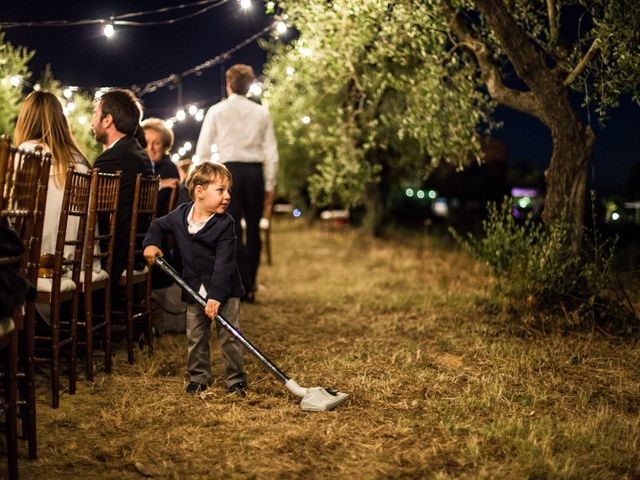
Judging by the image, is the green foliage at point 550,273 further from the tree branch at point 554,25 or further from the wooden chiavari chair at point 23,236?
the wooden chiavari chair at point 23,236

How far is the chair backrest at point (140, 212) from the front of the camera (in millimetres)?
4641

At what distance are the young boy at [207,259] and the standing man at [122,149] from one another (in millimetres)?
926

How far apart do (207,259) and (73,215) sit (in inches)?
30.7

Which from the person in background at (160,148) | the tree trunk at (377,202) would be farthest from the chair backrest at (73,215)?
the tree trunk at (377,202)

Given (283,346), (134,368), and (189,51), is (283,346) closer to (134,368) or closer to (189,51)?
(134,368)

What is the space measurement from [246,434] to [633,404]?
2.16 meters

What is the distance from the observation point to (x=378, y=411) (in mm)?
3676

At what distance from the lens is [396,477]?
287cm

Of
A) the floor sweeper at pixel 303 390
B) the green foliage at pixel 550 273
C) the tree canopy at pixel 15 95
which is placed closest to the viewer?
the floor sweeper at pixel 303 390

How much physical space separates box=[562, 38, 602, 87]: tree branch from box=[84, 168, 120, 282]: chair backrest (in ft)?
13.3

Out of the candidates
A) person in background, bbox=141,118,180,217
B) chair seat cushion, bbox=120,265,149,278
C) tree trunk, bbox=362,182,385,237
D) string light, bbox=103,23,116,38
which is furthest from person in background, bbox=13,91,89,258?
tree trunk, bbox=362,182,385,237

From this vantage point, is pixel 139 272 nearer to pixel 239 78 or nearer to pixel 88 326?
pixel 88 326

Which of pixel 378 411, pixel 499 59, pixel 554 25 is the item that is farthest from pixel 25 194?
pixel 499 59

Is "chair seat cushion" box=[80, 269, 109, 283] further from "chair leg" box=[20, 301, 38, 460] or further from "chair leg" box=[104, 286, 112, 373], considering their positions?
"chair leg" box=[20, 301, 38, 460]
